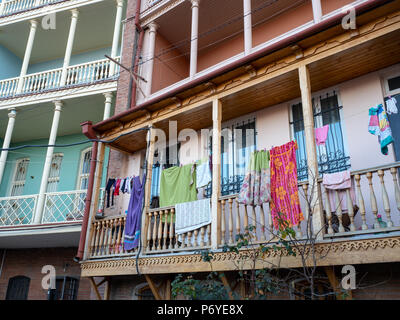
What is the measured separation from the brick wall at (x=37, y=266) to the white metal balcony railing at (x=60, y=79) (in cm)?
595

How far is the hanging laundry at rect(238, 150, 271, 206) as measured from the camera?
270 inches

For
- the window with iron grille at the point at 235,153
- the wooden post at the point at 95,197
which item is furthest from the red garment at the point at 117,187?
the window with iron grille at the point at 235,153

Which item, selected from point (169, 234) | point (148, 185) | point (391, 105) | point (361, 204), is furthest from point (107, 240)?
point (391, 105)

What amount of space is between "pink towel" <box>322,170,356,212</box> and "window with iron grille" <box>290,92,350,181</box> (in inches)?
62.5

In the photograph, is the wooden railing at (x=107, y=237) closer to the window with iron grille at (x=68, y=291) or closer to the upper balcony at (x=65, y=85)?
the window with iron grille at (x=68, y=291)

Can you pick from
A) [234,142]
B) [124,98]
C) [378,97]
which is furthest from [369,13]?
[124,98]

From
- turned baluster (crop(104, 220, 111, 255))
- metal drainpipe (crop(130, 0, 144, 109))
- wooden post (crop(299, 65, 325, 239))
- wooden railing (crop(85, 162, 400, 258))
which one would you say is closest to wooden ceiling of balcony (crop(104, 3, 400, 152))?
wooden post (crop(299, 65, 325, 239))

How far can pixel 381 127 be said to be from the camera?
6.42 m

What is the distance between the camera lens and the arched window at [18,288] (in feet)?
44.4

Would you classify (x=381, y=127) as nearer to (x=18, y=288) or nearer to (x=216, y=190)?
(x=216, y=190)

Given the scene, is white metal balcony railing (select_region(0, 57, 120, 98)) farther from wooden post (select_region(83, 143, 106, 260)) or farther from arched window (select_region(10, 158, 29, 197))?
wooden post (select_region(83, 143, 106, 260))

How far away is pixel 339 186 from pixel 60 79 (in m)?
11.6

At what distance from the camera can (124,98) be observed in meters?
12.3
